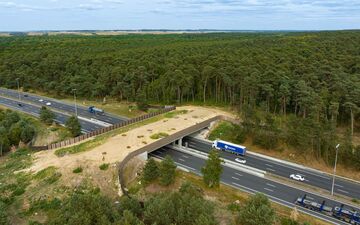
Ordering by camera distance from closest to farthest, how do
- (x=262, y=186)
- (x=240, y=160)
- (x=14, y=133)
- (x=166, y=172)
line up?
1. (x=166, y=172)
2. (x=262, y=186)
3. (x=240, y=160)
4. (x=14, y=133)

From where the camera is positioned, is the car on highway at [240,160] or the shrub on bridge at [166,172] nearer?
the shrub on bridge at [166,172]

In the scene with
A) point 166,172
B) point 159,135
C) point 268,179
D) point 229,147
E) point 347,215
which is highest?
point 159,135

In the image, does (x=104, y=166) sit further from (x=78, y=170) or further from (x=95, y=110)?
(x=95, y=110)

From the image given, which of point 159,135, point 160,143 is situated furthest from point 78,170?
point 159,135

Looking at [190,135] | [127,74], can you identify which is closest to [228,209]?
[190,135]

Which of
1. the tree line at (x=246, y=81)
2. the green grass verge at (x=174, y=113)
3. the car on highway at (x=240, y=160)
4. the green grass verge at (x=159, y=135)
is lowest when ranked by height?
the car on highway at (x=240, y=160)

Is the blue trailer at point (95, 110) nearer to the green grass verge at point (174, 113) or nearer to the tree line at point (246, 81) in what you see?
the tree line at point (246, 81)

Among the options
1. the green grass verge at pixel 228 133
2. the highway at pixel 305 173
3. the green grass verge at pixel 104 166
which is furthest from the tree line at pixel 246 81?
the green grass verge at pixel 104 166
